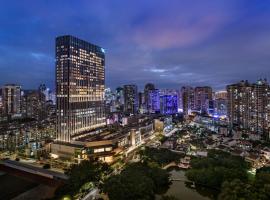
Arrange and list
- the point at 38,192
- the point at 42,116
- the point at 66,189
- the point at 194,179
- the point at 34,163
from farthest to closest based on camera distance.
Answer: the point at 42,116, the point at 34,163, the point at 194,179, the point at 38,192, the point at 66,189

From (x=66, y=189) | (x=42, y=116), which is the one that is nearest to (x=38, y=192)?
(x=66, y=189)

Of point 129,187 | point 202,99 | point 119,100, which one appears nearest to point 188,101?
point 202,99

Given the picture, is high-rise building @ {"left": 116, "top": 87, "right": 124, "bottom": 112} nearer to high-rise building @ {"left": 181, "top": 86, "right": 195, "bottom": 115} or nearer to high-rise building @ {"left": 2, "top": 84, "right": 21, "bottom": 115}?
high-rise building @ {"left": 181, "top": 86, "right": 195, "bottom": 115}

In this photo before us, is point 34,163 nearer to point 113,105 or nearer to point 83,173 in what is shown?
point 83,173

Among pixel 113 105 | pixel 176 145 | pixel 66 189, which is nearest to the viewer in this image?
pixel 66 189

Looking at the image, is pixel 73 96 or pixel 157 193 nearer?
pixel 157 193

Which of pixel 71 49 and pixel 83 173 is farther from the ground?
pixel 71 49

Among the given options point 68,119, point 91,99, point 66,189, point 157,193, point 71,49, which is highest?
point 71,49

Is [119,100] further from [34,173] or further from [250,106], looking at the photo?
[34,173]
